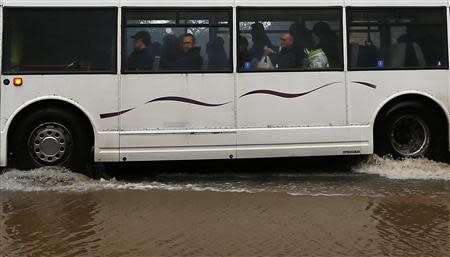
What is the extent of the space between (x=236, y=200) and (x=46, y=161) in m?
2.90

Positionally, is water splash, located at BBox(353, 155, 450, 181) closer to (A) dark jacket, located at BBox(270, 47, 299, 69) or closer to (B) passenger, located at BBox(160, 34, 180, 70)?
(A) dark jacket, located at BBox(270, 47, 299, 69)

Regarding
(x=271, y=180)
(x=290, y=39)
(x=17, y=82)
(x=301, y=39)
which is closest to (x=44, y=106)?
(x=17, y=82)

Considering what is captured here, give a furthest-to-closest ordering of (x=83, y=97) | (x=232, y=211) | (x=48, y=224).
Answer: (x=83, y=97)
(x=232, y=211)
(x=48, y=224)

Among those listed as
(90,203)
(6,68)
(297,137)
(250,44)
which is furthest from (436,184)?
(6,68)

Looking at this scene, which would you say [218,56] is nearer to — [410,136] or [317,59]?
[317,59]

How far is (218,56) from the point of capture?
283 inches

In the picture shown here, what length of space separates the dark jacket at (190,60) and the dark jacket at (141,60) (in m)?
0.38

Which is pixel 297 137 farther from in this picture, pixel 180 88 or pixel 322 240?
pixel 322 240

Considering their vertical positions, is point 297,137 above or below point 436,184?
above

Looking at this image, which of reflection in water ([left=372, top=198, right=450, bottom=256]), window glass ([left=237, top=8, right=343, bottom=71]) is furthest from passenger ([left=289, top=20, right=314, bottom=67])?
reflection in water ([left=372, top=198, right=450, bottom=256])

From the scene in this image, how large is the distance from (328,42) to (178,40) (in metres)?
2.19

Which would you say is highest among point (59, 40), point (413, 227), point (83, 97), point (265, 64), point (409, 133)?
point (59, 40)

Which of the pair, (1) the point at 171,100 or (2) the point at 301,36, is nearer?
(1) the point at 171,100

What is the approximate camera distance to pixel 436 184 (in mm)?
6656
